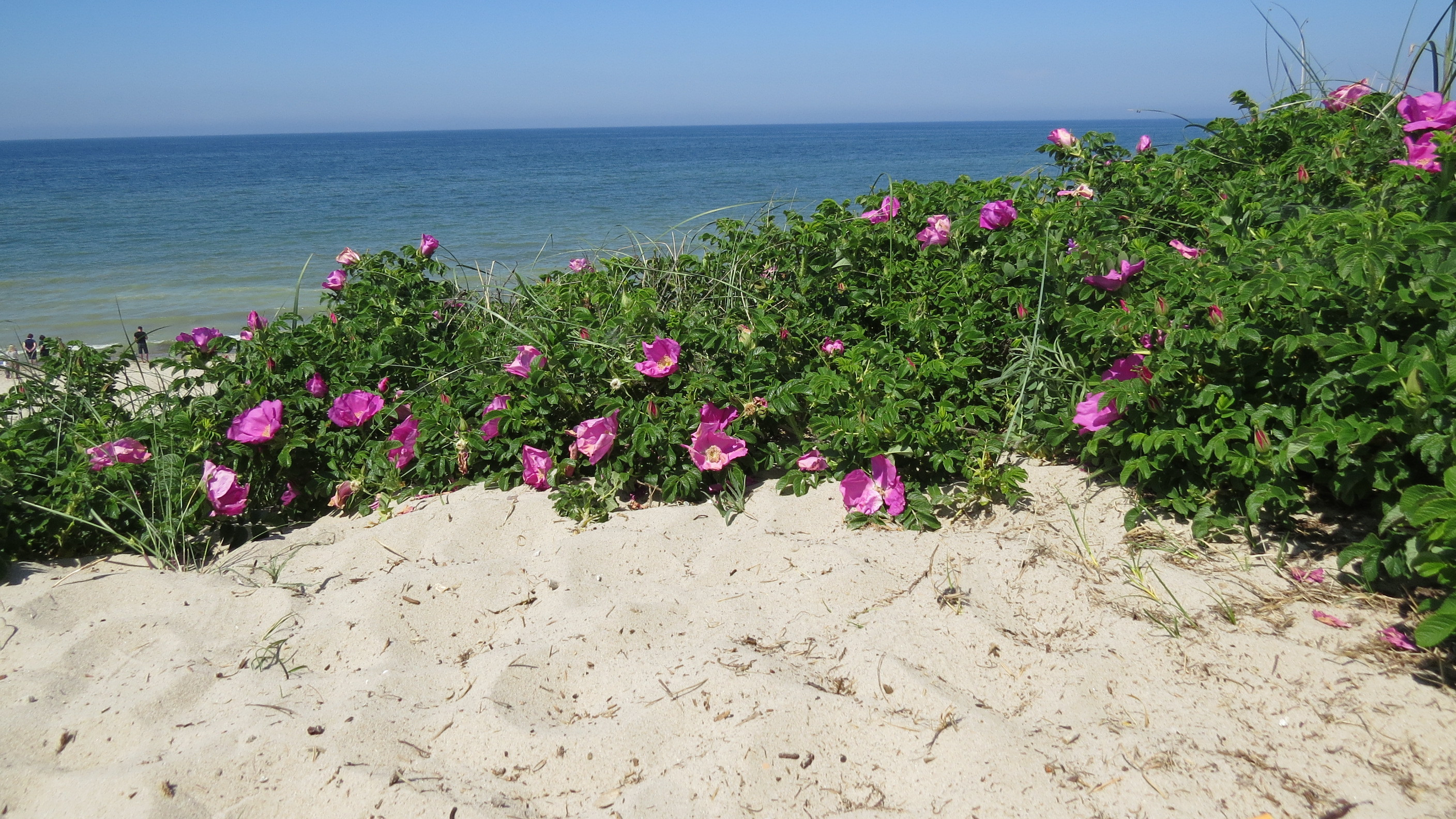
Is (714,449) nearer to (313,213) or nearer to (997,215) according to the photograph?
(997,215)

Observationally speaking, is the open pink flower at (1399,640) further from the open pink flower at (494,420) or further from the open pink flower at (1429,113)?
the open pink flower at (494,420)

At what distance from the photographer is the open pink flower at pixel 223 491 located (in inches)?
108

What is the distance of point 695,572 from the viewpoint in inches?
93.1

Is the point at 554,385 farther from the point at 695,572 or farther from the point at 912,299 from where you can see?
the point at 912,299

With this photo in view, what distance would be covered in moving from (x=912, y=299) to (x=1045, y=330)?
0.47 metres

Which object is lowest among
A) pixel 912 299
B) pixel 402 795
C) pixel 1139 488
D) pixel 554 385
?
pixel 402 795

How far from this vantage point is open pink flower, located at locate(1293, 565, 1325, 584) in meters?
1.95

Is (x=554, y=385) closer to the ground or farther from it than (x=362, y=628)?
farther from it

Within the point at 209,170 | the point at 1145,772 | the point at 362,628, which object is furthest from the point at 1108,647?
the point at 209,170

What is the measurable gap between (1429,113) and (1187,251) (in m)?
0.68

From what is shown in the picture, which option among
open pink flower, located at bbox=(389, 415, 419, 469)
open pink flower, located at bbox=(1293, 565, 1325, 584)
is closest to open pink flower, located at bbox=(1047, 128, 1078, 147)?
open pink flower, located at bbox=(1293, 565, 1325, 584)

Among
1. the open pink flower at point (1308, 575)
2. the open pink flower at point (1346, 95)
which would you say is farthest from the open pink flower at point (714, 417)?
the open pink flower at point (1346, 95)

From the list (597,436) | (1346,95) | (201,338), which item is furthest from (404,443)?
(1346,95)

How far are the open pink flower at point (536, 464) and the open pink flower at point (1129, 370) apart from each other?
1.77m
